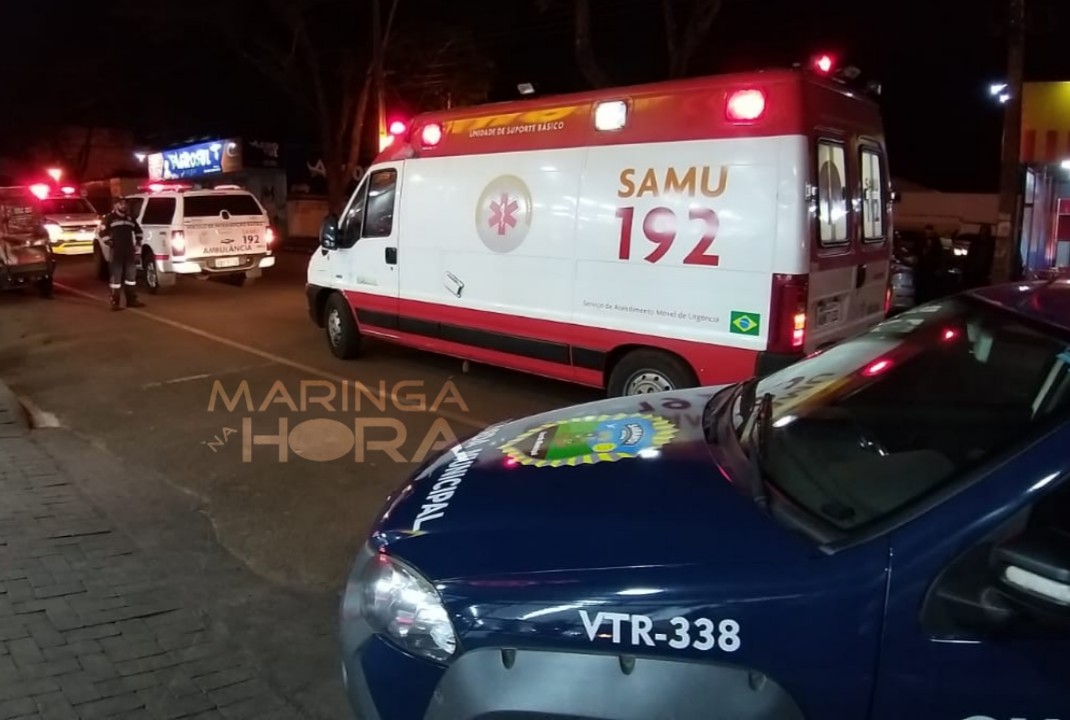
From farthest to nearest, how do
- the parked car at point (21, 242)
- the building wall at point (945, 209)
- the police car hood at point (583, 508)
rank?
the building wall at point (945, 209)
the parked car at point (21, 242)
the police car hood at point (583, 508)

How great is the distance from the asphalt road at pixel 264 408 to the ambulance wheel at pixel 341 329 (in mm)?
158

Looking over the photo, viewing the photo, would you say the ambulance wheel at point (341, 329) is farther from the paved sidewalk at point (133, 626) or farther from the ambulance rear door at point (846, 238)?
the ambulance rear door at point (846, 238)

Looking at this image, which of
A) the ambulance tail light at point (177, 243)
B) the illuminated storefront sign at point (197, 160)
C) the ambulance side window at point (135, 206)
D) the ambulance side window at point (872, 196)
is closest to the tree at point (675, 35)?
the ambulance tail light at point (177, 243)

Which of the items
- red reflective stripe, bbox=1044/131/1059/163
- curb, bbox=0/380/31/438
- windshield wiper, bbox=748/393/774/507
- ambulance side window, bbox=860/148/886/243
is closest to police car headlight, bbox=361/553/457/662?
windshield wiper, bbox=748/393/774/507

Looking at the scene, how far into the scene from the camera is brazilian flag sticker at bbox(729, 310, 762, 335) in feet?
19.7

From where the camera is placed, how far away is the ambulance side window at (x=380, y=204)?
8.76 metres

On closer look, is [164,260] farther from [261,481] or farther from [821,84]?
[821,84]

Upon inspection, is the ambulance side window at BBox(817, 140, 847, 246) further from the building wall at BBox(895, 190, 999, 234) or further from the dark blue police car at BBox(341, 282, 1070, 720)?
the building wall at BBox(895, 190, 999, 234)

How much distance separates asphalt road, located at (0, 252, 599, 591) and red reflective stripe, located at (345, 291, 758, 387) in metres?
0.39

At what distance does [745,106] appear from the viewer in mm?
5965

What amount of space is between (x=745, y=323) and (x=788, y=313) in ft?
1.08

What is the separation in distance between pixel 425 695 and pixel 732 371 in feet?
14.6

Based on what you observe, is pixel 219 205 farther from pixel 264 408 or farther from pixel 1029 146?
pixel 1029 146

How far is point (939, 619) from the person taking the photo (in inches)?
71.4
